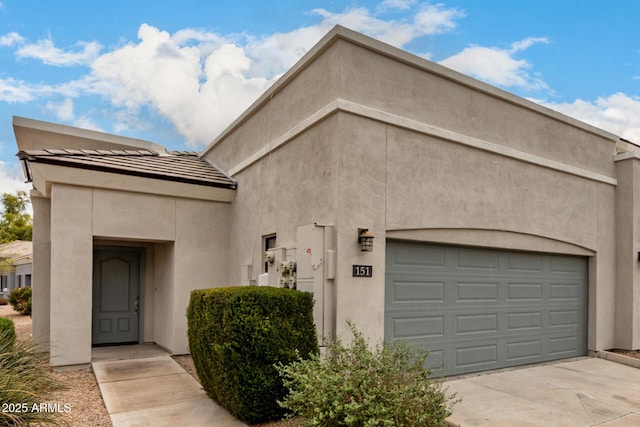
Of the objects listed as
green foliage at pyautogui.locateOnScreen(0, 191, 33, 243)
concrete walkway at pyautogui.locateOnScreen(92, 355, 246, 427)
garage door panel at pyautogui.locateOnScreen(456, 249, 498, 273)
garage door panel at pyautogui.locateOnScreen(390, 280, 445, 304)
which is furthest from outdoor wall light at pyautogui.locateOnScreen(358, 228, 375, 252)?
green foliage at pyautogui.locateOnScreen(0, 191, 33, 243)

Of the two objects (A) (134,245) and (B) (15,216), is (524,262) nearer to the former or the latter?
(A) (134,245)

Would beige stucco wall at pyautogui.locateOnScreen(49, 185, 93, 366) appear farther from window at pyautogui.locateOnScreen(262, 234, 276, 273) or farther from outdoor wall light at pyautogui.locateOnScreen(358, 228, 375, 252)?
outdoor wall light at pyautogui.locateOnScreen(358, 228, 375, 252)

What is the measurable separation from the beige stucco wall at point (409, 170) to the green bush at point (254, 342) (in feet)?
3.05

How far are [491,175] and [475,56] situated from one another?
337 centimetres

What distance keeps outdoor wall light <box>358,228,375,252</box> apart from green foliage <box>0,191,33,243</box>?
38669 mm

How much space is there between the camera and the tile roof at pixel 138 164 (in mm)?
8422

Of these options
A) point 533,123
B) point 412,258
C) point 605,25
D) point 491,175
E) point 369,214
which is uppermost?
point 605,25

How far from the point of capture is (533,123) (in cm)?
908

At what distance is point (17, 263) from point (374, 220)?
79.7 feet

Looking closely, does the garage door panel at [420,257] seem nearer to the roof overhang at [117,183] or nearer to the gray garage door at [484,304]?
the gray garage door at [484,304]

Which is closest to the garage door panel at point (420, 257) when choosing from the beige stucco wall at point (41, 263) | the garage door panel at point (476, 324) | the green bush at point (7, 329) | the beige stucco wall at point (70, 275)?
the garage door panel at point (476, 324)

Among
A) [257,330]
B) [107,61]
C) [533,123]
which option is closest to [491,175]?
[533,123]

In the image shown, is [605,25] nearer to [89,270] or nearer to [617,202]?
[617,202]

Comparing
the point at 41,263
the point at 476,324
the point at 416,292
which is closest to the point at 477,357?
the point at 476,324
